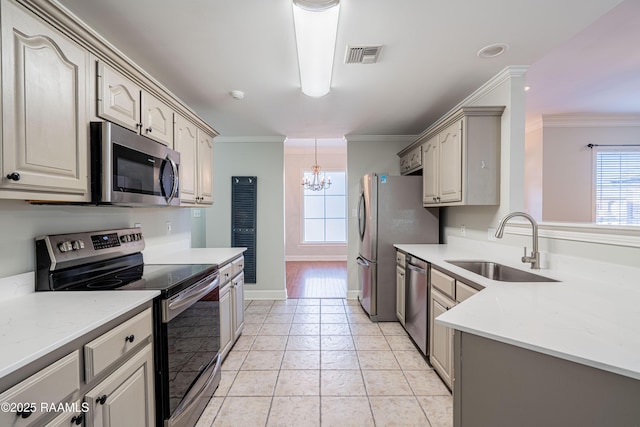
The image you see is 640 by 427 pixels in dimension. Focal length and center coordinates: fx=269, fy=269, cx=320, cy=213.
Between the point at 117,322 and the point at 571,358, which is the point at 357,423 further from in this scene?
the point at 117,322

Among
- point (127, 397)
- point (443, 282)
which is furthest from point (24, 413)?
point (443, 282)

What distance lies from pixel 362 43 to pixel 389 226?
197cm

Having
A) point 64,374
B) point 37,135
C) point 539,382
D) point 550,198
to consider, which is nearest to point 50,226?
point 37,135

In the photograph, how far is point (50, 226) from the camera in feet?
4.75

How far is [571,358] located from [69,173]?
1990mm

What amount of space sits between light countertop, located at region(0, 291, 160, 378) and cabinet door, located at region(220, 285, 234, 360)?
98 cm

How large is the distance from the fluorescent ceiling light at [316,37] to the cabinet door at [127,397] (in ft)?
6.14

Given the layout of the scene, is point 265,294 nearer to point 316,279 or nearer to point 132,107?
point 316,279

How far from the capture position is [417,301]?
249cm

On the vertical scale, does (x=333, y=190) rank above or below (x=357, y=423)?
above

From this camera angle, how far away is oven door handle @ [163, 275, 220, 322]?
1.39 meters

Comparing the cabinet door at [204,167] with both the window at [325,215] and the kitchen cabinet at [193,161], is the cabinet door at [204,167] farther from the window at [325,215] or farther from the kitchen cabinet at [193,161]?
the window at [325,215]

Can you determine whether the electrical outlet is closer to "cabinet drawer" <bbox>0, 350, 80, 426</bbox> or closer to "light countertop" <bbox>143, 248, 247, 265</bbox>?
"light countertop" <bbox>143, 248, 247, 265</bbox>

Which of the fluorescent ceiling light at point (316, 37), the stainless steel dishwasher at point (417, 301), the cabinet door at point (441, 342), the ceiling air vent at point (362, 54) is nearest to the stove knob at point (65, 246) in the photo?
the fluorescent ceiling light at point (316, 37)
